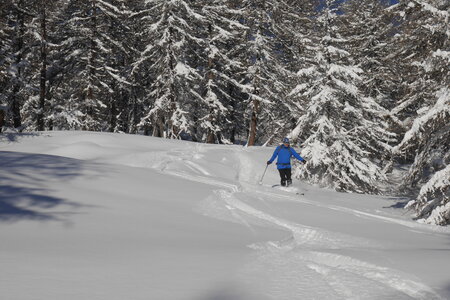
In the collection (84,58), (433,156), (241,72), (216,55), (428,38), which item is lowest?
(433,156)

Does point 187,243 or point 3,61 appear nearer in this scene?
point 187,243

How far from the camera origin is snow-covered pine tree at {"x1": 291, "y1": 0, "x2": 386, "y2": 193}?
15391mm

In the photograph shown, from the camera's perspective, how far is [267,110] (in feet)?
79.0

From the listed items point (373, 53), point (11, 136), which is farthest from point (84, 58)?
point (373, 53)

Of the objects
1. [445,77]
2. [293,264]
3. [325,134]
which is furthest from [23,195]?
[325,134]

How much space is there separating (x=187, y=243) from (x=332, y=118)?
1310 cm

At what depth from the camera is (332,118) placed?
1588cm

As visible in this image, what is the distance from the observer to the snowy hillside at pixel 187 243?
289 centimetres

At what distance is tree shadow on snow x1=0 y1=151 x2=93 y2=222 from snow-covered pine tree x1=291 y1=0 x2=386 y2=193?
10605mm

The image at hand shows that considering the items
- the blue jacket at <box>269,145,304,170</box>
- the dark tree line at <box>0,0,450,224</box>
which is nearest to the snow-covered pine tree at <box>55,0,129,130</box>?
the dark tree line at <box>0,0,450,224</box>

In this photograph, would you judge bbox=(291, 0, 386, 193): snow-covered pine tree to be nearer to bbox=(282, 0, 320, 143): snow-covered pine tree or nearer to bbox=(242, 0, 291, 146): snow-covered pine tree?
bbox=(282, 0, 320, 143): snow-covered pine tree

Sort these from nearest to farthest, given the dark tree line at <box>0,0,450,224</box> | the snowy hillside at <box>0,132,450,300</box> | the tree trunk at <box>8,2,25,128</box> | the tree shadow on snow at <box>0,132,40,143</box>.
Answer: the snowy hillside at <box>0,132,450,300</box> → the tree shadow on snow at <box>0,132,40,143</box> → the dark tree line at <box>0,0,450,224</box> → the tree trunk at <box>8,2,25,128</box>

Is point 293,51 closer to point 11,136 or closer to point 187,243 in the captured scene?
point 11,136

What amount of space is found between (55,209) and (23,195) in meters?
0.73
